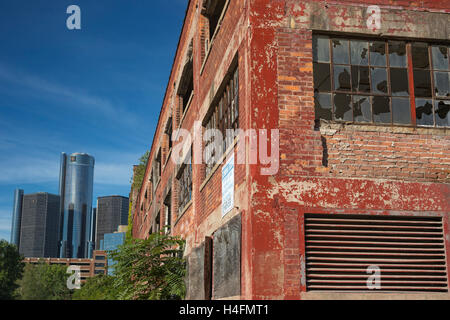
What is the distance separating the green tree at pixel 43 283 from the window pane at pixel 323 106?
120m

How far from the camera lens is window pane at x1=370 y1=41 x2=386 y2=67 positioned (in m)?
9.99

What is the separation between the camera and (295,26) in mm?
9609

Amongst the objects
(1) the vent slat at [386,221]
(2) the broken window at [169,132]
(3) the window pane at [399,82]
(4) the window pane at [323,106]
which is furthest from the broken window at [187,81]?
(1) the vent slat at [386,221]

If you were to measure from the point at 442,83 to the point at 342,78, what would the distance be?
6.60ft

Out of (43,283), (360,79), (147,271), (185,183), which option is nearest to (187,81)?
(185,183)

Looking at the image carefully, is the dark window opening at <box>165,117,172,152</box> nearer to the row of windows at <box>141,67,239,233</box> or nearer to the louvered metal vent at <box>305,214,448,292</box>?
the row of windows at <box>141,67,239,233</box>

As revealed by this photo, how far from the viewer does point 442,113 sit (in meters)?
10.1

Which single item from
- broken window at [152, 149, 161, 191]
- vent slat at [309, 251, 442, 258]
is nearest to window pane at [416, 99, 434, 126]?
vent slat at [309, 251, 442, 258]

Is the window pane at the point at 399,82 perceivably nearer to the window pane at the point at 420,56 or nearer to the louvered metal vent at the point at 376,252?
the window pane at the point at 420,56

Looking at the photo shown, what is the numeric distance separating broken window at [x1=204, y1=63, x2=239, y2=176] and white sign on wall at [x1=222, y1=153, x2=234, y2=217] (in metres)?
0.58

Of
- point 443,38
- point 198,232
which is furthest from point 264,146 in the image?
point 198,232

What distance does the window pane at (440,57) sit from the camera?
1020 cm

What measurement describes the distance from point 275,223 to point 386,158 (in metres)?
2.46
